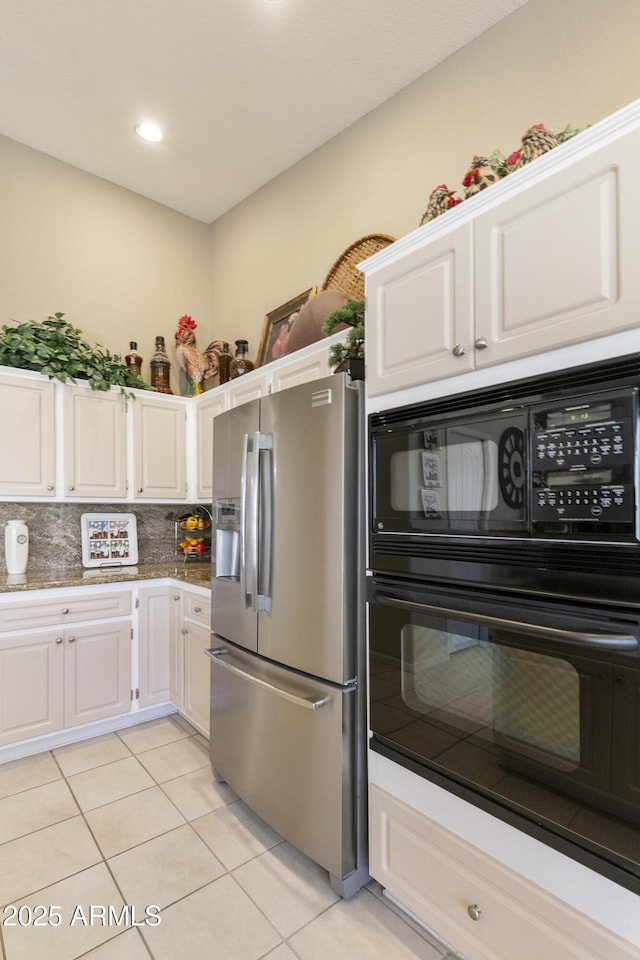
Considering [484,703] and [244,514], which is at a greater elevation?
[244,514]

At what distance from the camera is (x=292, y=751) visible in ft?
5.56

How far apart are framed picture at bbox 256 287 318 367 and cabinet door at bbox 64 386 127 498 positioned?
1.01m

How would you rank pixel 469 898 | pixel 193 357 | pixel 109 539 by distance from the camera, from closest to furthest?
pixel 469 898 → pixel 109 539 → pixel 193 357

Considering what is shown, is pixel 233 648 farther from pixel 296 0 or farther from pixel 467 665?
pixel 296 0

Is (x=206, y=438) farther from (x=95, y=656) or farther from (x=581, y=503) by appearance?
(x=581, y=503)

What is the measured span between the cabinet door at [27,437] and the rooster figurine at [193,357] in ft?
3.20

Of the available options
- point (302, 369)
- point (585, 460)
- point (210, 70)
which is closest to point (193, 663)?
point (302, 369)

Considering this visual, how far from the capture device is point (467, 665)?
1.23 m

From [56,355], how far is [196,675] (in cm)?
203

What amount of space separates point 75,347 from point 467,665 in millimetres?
2851

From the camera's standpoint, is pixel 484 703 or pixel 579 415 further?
pixel 484 703

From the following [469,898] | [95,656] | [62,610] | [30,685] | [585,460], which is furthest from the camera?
[95,656]

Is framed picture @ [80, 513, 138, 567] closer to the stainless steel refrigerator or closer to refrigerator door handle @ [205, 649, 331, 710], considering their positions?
refrigerator door handle @ [205, 649, 331, 710]

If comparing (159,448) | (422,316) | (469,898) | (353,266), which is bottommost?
(469,898)
